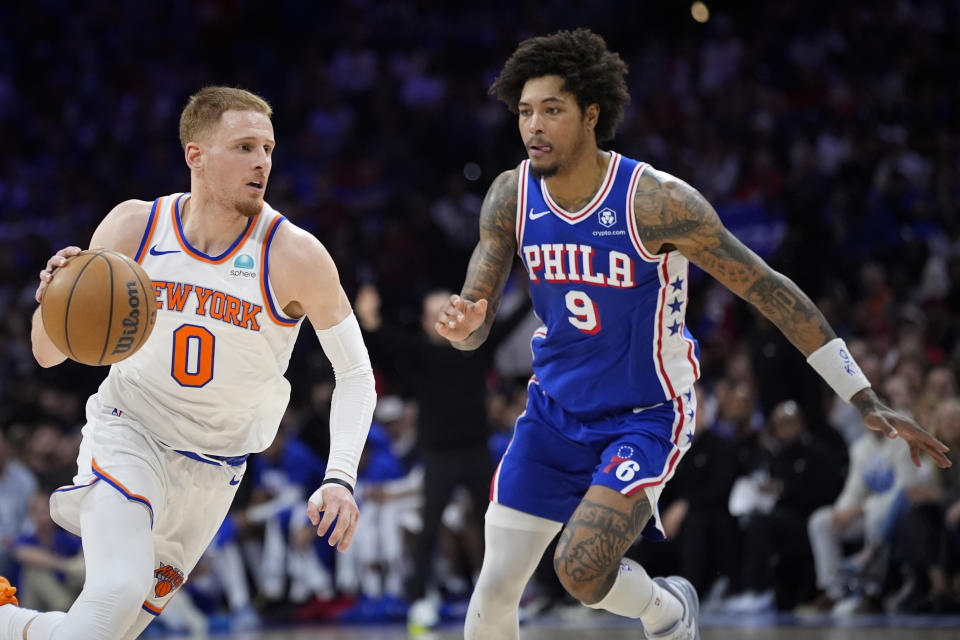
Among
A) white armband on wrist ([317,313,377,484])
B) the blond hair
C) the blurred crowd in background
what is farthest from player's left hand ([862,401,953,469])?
the blurred crowd in background

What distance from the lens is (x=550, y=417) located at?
16.5 ft

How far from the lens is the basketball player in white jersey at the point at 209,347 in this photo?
4.50 metres

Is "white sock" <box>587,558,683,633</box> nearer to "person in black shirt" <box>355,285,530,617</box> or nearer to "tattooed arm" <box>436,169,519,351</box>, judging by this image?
"tattooed arm" <box>436,169,519,351</box>

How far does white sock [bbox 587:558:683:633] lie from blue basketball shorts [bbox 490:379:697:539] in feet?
0.82

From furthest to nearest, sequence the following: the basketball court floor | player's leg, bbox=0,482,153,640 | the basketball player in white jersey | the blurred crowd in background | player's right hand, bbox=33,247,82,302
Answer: the blurred crowd in background, the basketball court floor, the basketball player in white jersey, player's right hand, bbox=33,247,82,302, player's leg, bbox=0,482,153,640

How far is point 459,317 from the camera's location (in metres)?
4.62

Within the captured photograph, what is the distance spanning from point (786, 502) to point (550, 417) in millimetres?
4962

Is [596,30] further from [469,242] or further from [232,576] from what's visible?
[232,576]

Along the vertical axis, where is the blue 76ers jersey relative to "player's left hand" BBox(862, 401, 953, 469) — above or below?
above

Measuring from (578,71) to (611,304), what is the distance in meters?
0.99

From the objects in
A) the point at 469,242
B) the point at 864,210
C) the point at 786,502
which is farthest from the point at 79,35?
the point at 786,502

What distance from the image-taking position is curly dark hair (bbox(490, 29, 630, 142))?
200 inches

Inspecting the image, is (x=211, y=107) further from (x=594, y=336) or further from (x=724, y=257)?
(x=724, y=257)

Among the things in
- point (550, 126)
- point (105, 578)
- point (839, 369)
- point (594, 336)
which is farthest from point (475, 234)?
point (105, 578)
